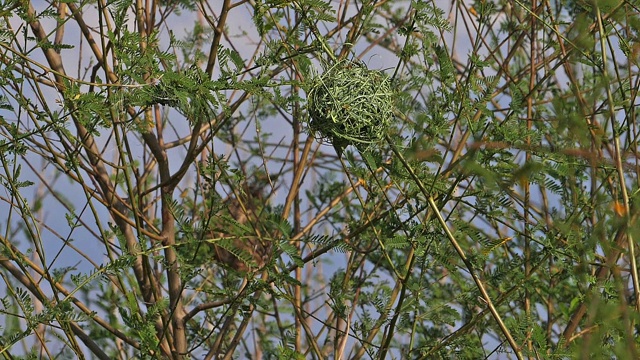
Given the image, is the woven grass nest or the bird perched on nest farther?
the bird perched on nest

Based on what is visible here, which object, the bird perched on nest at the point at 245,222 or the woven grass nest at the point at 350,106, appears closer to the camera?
the woven grass nest at the point at 350,106

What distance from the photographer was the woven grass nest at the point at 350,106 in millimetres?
2229

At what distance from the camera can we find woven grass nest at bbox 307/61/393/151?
2.23m

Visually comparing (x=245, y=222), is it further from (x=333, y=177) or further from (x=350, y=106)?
(x=350, y=106)

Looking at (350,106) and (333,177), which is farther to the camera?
(333,177)

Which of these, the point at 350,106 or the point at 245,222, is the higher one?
the point at 245,222

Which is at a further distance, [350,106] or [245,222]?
[245,222]

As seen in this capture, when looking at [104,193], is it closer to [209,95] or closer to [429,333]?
[209,95]

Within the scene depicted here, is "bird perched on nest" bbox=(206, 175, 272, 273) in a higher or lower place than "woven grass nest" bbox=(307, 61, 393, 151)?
higher

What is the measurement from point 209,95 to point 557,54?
56.3 inches

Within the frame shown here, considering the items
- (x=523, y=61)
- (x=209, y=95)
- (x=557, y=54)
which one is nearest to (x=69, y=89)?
(x=209, y=95)

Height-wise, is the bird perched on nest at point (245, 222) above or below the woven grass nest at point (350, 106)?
above

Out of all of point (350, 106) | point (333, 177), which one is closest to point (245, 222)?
point (333, 177)

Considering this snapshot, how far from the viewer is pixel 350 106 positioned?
87.7 inches
